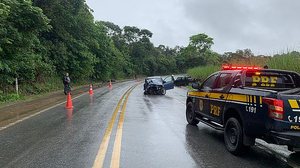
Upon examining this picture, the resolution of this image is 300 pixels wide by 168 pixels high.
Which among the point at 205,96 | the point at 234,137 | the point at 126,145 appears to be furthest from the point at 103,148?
the point at 205,96

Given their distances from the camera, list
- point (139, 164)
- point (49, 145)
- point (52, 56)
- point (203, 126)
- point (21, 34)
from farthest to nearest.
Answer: point (52, 56) < point (21, 34) < point (203, 126) < point (49, 145) < point (139, 164)

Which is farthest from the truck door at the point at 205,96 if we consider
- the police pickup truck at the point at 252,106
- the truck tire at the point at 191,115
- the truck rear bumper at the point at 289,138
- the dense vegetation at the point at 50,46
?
the dense vegetation at the point at 50,46

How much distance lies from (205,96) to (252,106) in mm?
3097

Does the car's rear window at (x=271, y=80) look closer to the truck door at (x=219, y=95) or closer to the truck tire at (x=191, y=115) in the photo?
the truck door at (x=219, y=95)

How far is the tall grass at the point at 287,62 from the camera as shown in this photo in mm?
16680

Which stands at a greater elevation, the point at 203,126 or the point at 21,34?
the point at 21,34

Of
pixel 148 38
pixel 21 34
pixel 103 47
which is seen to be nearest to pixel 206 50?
pixel 148 38

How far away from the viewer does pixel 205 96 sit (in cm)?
1048

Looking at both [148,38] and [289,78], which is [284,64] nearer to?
[289,78]

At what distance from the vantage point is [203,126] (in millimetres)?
11750

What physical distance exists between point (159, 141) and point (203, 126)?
122 inches

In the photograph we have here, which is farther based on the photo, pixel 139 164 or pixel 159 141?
pixel 159 141

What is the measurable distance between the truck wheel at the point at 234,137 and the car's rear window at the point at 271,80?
Answer: 1.08 m

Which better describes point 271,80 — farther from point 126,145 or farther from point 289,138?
point 126,145
